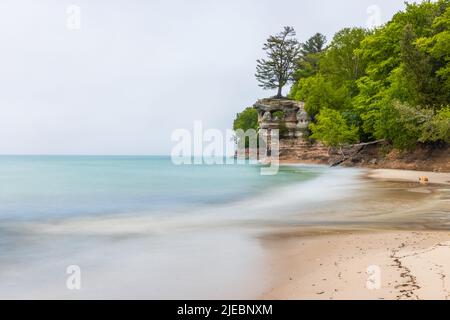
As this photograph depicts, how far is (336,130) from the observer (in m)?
46.7

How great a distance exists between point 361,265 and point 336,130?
42425 millimetres

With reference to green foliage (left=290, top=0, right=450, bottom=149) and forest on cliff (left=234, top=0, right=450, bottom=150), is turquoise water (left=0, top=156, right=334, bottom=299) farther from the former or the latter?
green foliage (left=290, top=0, right=450, bottom=149)

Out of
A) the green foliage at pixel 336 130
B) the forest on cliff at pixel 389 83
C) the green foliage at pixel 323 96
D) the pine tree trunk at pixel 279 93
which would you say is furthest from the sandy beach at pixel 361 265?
the pine tree trunk at pixel 279 93

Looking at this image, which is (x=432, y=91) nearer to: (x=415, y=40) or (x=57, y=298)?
(x=415, y=40)

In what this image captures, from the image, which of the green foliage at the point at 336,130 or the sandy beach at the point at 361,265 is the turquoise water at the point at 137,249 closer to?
the sandy beach at the point at 361,265

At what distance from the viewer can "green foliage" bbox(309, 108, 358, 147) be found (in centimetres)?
4612

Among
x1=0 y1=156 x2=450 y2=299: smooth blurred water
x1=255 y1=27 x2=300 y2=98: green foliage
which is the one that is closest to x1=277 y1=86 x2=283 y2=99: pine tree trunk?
x1=255 y1=27 x2=300 y2=98: green foliage

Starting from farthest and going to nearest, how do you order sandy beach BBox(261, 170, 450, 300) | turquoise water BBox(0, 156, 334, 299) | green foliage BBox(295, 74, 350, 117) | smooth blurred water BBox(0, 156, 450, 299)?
green foliage BBox(295, 74, 350, 117), smooth blurred water BBox(0, 156, 450, 299), turquoise water BBox(0, 156, 334, 299), sandy beach BBox(261, 170, 450, 300)

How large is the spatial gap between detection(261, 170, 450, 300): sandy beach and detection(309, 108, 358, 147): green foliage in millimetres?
38233

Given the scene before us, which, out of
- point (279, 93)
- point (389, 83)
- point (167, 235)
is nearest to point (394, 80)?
point (389, 83)

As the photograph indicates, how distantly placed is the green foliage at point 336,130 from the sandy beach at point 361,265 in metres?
38.2

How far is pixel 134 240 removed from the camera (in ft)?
32.2

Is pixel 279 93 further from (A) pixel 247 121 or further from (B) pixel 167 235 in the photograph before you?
(B) pixel 167 235

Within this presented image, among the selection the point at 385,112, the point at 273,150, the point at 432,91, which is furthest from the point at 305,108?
the point at 432,91
